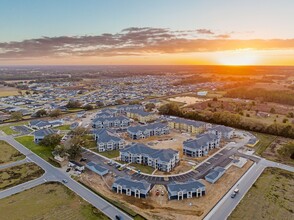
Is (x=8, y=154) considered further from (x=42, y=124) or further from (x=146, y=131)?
(x=146, y=131)

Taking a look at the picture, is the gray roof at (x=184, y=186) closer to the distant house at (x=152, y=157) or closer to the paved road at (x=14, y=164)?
the distant house at (x=152, y=157)

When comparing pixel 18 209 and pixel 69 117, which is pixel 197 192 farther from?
pixel 69 117

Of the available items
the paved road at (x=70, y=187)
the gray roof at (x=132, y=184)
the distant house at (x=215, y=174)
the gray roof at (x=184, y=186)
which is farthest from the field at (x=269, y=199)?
the paved road at (x=70, y=187)

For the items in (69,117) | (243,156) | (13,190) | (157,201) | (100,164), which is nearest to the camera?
(157,201)

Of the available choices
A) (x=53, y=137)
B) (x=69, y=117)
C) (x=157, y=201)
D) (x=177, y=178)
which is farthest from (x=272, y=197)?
(x=69, y=117)

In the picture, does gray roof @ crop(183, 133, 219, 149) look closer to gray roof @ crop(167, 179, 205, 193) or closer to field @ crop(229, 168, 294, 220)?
field @ crop(229, 168, 294, 220)

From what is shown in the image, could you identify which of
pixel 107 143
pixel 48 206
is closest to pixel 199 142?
pixel 107 143
